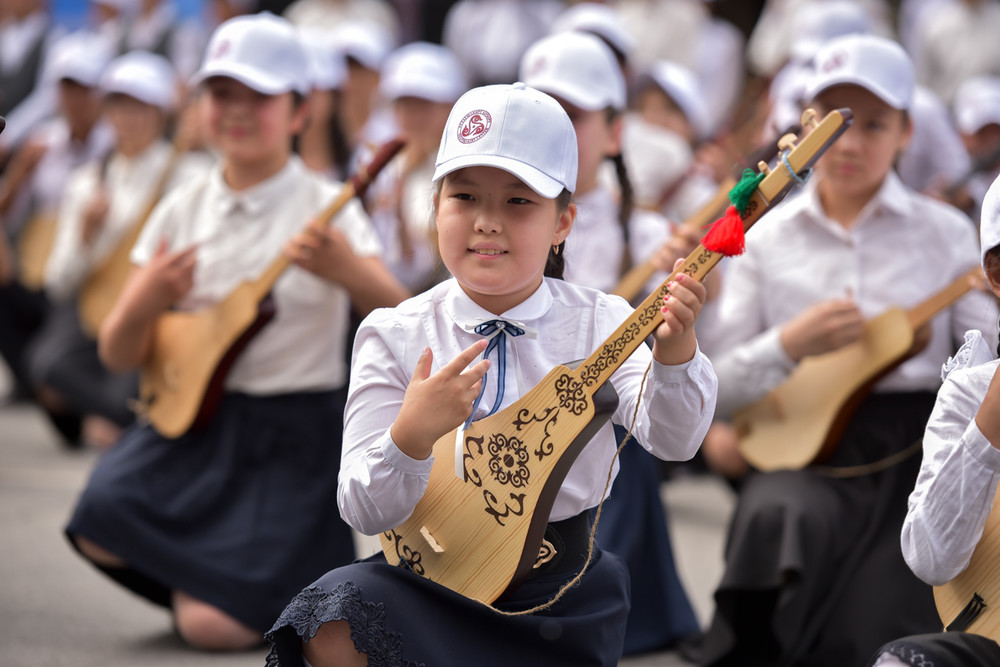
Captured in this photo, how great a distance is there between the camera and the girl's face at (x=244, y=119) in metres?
3.10

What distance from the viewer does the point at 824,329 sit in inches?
110

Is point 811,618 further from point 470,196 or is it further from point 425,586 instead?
point 470,196

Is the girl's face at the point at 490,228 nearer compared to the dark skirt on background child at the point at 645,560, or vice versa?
the girl's face at the point at 490,228

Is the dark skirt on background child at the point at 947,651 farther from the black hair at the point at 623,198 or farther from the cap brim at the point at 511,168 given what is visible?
the black hair at the point at 623,198

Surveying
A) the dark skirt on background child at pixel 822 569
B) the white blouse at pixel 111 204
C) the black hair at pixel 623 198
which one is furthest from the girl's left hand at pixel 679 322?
the white blouse at pixel 111 204

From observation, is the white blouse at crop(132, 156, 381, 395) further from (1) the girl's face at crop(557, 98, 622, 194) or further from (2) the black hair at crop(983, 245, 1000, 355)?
(2) the black hair at crop(983, 245, 1000, 355)

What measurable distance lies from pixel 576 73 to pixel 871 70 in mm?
789

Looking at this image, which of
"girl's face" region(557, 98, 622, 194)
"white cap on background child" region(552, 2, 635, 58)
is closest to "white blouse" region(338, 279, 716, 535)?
"girl's face" region(557, 98, 622, 194)

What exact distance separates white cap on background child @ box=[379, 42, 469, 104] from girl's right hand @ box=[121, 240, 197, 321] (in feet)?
7.53

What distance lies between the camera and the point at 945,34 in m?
6.14

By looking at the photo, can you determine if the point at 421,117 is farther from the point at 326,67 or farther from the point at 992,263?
the point at 992,263

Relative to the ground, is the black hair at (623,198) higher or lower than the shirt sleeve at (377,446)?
higher

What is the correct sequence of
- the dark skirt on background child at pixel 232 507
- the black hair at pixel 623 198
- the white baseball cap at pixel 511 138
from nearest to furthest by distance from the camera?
the white baseball cap at pixel 511 138 → the dark skirt on background child at pixel 232 507 → the black hair at pixel 623 198

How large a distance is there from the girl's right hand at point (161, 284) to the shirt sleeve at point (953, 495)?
1.86 meters
